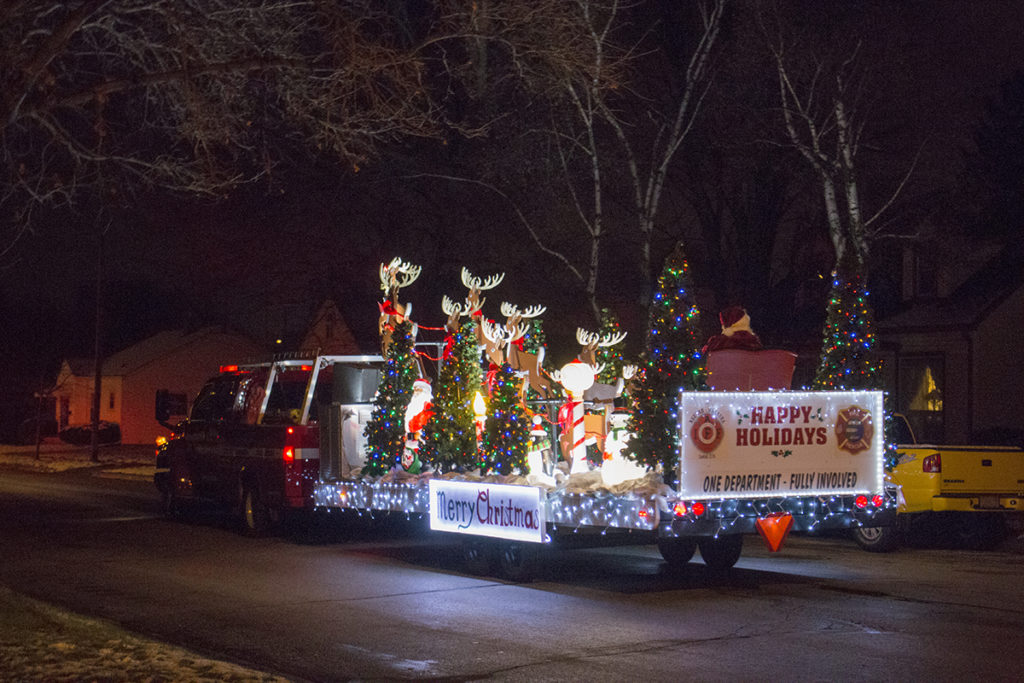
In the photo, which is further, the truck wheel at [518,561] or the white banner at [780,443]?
the truck wheel at [518,561]

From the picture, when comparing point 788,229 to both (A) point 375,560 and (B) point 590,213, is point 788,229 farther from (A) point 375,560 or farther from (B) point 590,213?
(A) point 375,560

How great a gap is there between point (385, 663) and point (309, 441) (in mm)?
7512

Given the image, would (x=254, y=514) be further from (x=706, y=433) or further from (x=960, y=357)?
(x=960, y=357)

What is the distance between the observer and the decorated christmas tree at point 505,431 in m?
12.6

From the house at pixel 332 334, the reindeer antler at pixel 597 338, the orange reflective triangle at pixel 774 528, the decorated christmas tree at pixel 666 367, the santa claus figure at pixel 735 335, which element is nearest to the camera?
the orange reflective triangle at pixel 774 528

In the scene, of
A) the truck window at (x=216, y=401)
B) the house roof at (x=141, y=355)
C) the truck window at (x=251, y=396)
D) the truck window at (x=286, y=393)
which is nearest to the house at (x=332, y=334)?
the house roof at (x=141, y=355)

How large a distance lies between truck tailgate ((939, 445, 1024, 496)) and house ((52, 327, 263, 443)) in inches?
1832

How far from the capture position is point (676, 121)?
2438cm

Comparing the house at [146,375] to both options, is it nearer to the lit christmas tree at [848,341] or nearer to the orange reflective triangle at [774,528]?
the lit christmas tree at [848,341]

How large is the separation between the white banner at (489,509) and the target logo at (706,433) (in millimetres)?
1636

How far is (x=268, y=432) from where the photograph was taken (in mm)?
16062

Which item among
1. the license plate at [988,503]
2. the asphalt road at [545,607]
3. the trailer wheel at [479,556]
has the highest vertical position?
the license plate at [988,503]

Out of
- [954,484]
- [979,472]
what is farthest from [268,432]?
[979,472]

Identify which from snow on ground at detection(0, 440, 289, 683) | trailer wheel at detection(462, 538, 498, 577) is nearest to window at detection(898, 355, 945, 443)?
trailer wheel at detection(462, 538, 498, 577)
